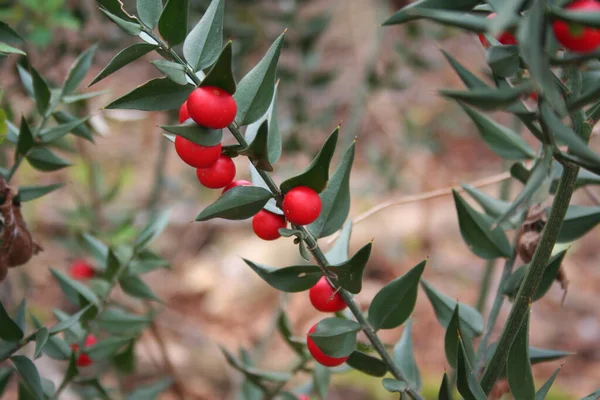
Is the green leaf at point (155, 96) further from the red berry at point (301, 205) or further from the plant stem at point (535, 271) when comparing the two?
the plant stem at point (535, 271)

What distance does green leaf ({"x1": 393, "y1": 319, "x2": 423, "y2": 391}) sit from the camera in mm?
574

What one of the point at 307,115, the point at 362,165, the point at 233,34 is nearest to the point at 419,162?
the point at 362,165

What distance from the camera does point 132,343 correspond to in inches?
32.4

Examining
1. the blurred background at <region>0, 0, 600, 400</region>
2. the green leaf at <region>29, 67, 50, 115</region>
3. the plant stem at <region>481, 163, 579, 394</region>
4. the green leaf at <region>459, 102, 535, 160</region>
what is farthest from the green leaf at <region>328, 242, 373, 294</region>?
the blurred background at <region>0, 0, 600, 400</region>

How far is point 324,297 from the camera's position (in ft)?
1.67

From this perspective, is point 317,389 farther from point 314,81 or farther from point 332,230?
point 314,81

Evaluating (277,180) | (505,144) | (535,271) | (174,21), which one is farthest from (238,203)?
(277,180)

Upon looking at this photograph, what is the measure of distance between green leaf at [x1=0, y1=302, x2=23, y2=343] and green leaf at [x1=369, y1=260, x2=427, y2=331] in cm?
32

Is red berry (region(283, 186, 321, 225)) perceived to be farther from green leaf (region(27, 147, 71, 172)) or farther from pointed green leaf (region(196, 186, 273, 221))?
green leaf (region(27, 147, 71, 172))

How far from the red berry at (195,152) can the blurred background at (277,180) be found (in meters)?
0.65

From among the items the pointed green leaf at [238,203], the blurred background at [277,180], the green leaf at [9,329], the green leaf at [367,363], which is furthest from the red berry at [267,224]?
the blurred background at [277,180]

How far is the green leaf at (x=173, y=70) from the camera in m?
0.38

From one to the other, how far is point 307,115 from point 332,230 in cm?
104

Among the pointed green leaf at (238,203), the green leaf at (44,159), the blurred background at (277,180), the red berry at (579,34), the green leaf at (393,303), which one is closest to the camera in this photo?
the red berry at (579,34)
